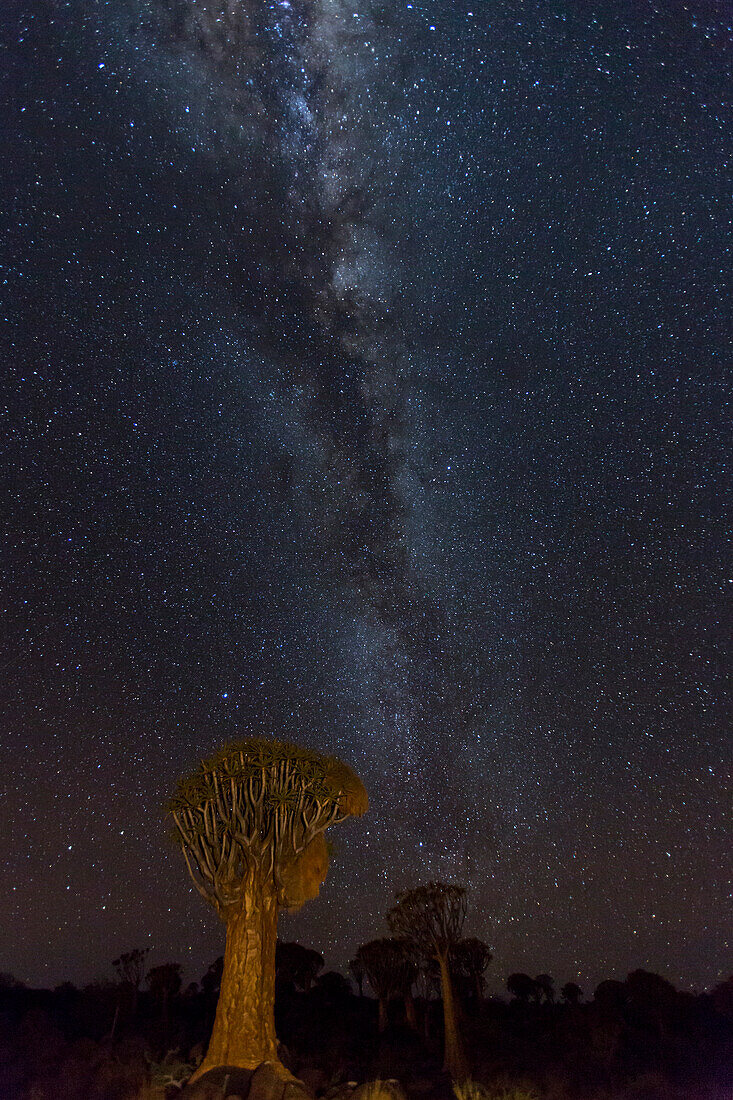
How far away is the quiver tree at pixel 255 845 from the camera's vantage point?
984 cm

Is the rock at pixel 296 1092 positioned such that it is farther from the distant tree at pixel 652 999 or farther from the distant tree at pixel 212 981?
the distant tree at pixel 212 981

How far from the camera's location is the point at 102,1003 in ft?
78.0

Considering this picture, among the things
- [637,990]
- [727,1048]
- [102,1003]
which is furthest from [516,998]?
[102,1003]

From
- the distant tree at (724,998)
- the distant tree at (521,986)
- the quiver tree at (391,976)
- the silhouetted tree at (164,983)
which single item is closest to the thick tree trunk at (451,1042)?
the quiver tree at (391,976)

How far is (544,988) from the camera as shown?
29.0 m

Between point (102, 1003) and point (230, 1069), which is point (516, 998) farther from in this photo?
point (230, 1069)

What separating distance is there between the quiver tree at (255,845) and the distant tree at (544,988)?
76.5ft

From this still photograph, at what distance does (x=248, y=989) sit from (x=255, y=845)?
6.21 feet

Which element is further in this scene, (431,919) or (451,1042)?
(431,919)

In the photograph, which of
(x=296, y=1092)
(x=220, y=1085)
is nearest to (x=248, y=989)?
(x=220, y=1085)

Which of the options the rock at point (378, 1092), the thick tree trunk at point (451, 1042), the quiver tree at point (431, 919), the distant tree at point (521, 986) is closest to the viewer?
the rock at point (378, 1092)

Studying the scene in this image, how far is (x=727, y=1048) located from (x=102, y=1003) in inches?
771

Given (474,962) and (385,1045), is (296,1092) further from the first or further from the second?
(474,962)

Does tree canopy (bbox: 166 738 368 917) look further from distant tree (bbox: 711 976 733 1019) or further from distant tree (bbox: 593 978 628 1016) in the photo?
distant tree (bbox: 711 976 733 1019)
